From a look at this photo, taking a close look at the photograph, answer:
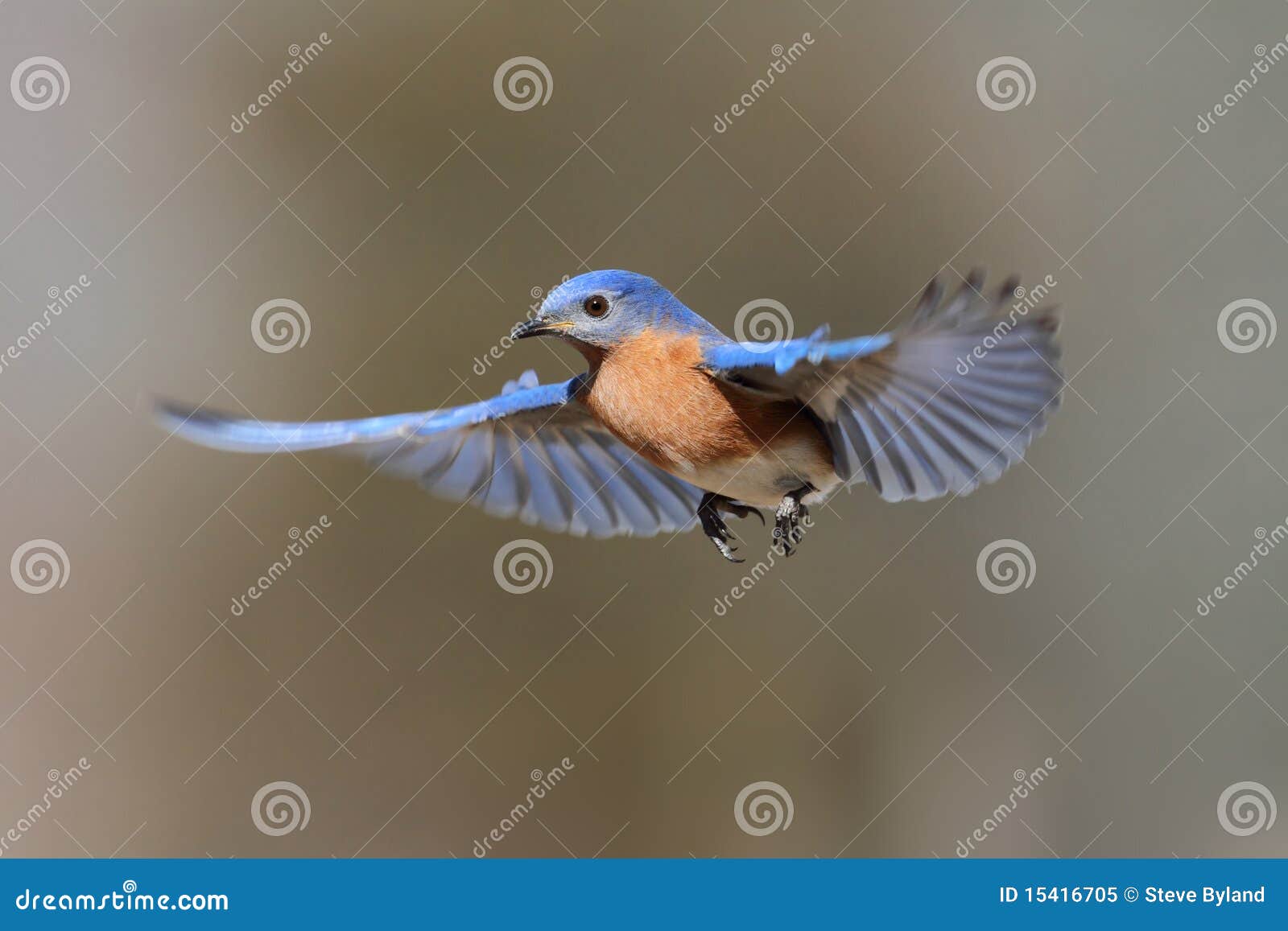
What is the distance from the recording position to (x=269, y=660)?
5.41 m

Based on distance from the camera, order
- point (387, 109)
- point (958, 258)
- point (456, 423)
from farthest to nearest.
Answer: point (387, 109) → point (958, 258) → point (456, 423)

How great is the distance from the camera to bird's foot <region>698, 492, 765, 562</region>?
2.33 meters

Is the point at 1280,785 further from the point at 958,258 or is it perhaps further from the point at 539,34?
the point at 539,34

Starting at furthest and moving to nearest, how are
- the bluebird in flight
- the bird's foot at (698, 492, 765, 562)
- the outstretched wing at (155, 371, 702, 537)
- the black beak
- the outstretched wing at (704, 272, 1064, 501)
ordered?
the outstretched wing at (155, 371, 702, 537)
the bird's foot at (698, 492, 765, 562)
the black beak
the bluebird in flight
the outstretched wing at (704, 272, 1064, 501)

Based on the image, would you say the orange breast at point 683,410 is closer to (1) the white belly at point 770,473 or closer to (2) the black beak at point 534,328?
(1) the white belly at point 770,473

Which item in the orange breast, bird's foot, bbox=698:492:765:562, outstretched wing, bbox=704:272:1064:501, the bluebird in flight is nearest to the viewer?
outstretched wing, bbox=704:272:1064:501

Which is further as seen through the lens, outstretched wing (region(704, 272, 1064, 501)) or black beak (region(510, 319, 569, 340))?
black beak (region(510, 319, 569, 340))

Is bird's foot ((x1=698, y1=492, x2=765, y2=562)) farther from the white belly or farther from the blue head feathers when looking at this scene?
the blue head feathers

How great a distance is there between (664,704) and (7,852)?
2.64m

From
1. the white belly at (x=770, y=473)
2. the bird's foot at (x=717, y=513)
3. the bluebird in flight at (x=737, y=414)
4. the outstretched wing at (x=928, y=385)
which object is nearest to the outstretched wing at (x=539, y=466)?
the bluebird in flight at (x=737, y=414)

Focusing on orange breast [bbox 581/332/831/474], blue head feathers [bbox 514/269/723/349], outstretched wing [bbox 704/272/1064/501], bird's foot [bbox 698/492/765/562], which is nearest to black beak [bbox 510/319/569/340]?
blue head feathers [bbox 514/269/723/349]

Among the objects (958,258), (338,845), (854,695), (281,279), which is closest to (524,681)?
(338,845)

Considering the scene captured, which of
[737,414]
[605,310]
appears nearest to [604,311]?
[605,310]

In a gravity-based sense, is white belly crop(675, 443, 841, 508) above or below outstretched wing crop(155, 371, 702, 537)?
above
